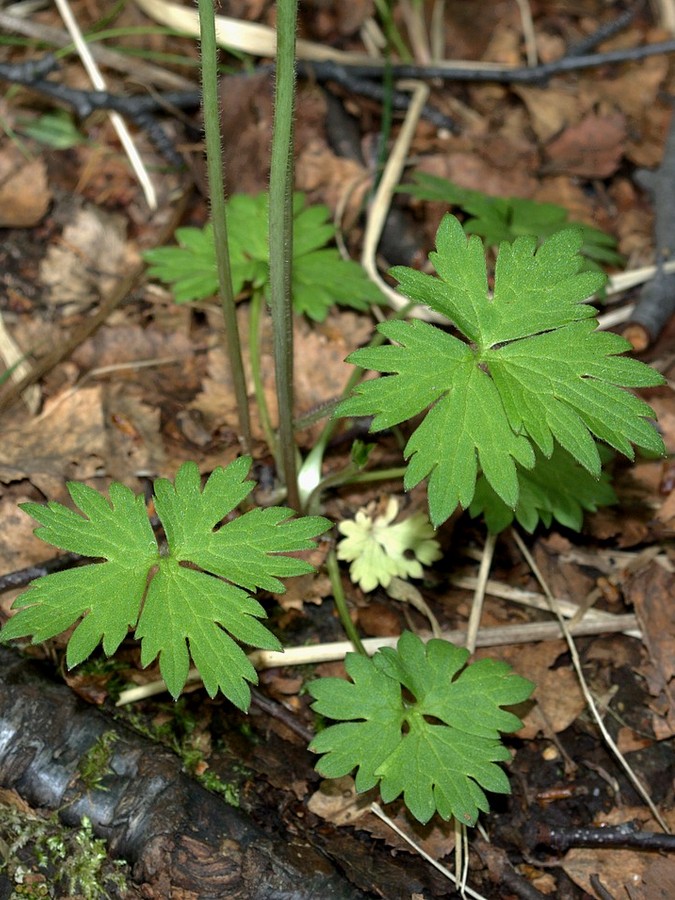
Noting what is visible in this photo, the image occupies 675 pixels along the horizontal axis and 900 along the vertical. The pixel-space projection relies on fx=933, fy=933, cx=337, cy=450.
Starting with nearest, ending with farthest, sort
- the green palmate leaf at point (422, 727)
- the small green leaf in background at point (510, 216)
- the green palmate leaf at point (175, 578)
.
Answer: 1. the green palmate leaf at point (175, 578)
2. the green palmate leaf at point (422, 727)
3. the small green leaf in background at point (510, 216)

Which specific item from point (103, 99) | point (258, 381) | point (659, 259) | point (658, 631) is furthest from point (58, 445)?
point (659, 259)

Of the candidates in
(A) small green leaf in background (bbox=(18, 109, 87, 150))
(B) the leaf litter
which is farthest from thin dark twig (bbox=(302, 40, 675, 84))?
(A) small green leaf in background (bbox=(18, 109, 87, 150))

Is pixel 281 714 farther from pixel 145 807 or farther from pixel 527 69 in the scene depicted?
pixel 527 69

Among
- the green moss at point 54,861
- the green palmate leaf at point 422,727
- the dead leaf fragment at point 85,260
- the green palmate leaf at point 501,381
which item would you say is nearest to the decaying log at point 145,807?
the green moss at point 54,861

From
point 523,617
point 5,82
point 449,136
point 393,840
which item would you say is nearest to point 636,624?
point 523,617

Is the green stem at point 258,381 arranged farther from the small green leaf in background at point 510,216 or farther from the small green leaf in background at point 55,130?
the small green leaf in background at point 55,130
